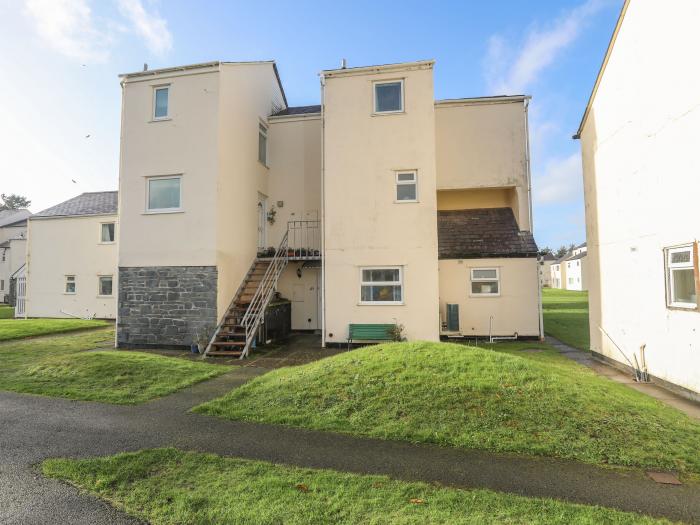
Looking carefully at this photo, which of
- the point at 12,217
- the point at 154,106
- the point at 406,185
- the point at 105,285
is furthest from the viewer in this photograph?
the point at 12,217

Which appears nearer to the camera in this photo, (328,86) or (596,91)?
(596,91)

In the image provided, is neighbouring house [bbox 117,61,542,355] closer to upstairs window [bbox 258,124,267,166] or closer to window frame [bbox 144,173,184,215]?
window frame [bbox 144,173,184,215]

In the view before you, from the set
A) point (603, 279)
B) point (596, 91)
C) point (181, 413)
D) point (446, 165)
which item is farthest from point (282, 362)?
point (596, 91)

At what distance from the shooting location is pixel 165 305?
40.9 feet

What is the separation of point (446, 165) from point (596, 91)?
5663mm

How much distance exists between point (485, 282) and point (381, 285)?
406 cm

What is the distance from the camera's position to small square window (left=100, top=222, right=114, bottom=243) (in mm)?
21194

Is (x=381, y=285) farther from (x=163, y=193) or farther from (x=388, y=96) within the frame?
(x=163, y=193)

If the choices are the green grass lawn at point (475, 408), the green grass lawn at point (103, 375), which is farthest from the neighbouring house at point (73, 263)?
the green grass lawn at point (475, 408)

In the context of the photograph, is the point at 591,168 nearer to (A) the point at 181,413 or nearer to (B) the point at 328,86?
(B) the point at 328,86

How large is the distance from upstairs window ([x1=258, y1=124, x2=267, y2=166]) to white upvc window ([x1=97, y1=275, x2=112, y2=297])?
A: 468 inches

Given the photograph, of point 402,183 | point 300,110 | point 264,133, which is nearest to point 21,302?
point 264,133

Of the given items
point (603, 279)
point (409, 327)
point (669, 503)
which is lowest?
point (669, 503)

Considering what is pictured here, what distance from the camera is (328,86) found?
42.5 feet
